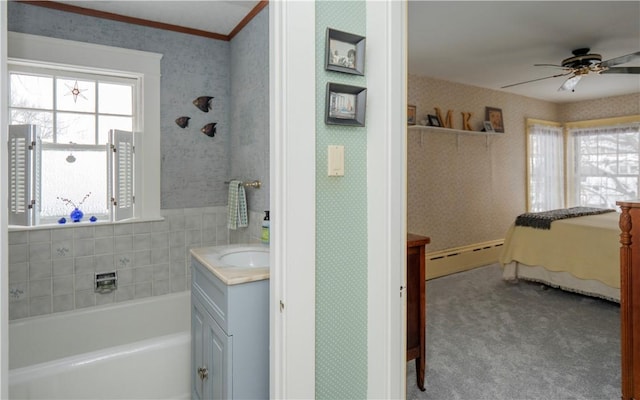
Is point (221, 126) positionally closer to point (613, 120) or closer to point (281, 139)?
point (281, 139)

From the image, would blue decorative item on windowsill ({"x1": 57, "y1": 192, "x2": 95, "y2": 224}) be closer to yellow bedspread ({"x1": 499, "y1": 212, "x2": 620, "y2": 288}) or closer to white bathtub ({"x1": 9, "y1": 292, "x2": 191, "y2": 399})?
white bathtub ({"x1": 9, "y1": 292, "x2": 191, "y2": 399})

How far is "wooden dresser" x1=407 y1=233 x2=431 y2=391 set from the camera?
209cm

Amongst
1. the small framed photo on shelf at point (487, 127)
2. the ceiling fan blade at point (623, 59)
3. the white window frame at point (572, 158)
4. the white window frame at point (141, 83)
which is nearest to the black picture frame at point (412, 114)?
the small framed photo on shelf at point (487, 127)

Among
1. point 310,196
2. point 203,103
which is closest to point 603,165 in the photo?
point 203,103

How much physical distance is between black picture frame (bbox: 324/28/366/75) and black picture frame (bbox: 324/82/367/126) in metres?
0.07

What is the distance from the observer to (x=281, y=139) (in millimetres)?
1368

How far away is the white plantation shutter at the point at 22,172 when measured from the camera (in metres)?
2.54

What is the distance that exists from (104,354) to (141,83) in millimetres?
2007

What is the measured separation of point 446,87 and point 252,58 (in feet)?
9.55

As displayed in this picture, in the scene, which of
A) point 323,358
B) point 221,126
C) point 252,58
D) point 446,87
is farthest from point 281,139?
point 446,87

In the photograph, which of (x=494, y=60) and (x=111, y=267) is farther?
(x=494, y=60)

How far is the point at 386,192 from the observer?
1.51m

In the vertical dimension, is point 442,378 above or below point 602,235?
below

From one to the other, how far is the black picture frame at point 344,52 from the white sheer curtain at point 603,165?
596 cm
